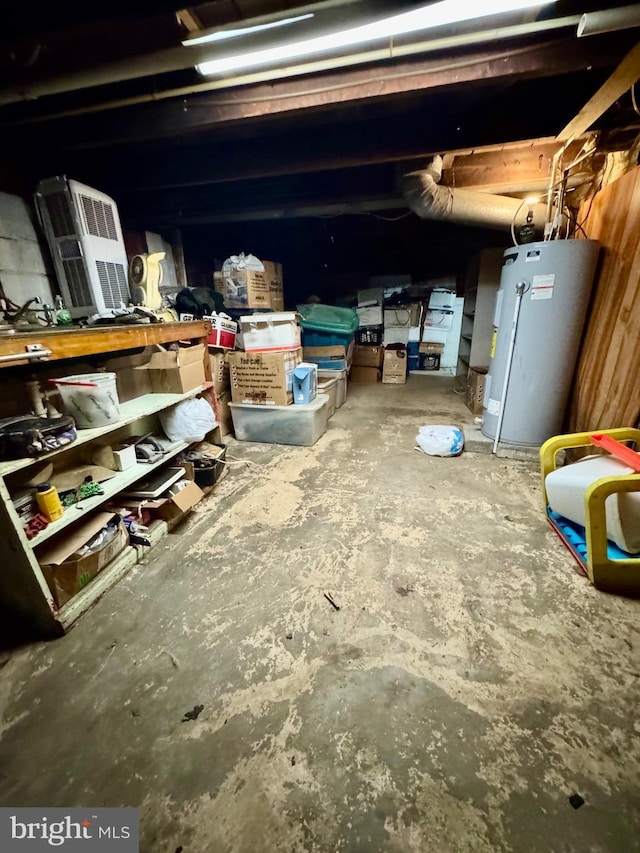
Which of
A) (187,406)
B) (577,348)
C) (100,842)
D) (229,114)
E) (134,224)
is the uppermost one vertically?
(229,114)

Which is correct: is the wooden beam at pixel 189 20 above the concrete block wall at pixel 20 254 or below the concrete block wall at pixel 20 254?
above

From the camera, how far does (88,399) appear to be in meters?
1.43

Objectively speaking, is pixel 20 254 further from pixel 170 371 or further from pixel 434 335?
pixel 434 335

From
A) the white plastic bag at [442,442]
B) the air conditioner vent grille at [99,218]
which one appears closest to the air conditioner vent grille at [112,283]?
the air conditioner vent grille at [99,218]

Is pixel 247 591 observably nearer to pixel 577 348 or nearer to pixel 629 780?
pixel 629 780

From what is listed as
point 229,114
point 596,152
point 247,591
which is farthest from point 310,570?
point 596,152

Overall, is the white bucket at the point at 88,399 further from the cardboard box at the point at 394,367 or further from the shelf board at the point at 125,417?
the cardboard box at the point at 394,367

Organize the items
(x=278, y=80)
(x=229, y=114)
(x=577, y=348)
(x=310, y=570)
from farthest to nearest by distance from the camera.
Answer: (x=577, y=348) < (x=229, y=114) < (x=278, y=80) < (x=310, y=570)

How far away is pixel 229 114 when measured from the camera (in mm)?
1841

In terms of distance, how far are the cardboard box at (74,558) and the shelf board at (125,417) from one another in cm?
30

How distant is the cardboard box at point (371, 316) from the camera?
17.4ft

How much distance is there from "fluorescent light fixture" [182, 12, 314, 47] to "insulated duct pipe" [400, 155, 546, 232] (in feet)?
5.40

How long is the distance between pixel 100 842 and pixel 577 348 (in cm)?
326

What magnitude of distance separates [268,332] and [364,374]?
279cm
